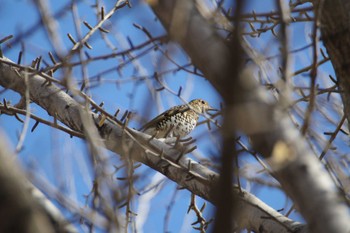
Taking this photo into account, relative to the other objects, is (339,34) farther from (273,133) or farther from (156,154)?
(156,154)

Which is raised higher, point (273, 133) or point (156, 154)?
point (156, 154)

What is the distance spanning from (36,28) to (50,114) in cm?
140

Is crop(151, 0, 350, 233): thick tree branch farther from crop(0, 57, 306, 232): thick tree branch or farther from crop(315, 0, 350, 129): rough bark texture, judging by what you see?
crop(0, 57, 306, 232): thick tree branch

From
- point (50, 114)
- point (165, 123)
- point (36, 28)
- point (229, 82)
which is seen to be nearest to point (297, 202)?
point (229, 82)

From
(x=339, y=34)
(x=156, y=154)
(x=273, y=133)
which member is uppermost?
(x=339, y=34)

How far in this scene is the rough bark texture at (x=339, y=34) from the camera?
103 inches

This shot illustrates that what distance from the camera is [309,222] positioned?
178cm

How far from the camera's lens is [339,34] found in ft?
8.61

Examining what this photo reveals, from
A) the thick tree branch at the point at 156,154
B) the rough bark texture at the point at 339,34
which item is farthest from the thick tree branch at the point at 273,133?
the thick tree branch at the point at 156,154

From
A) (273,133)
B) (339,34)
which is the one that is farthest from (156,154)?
(273,133)

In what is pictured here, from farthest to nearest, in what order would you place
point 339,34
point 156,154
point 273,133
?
point 156,154 → point 339,34 → point 273,133

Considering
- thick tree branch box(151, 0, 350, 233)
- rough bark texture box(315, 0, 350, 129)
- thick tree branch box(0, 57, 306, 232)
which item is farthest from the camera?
thick tree branch box(0, 57, 306, 232)

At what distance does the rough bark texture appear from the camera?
2607 millimetres

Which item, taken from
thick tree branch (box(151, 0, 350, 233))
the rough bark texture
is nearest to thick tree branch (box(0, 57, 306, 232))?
the rough bark texture
